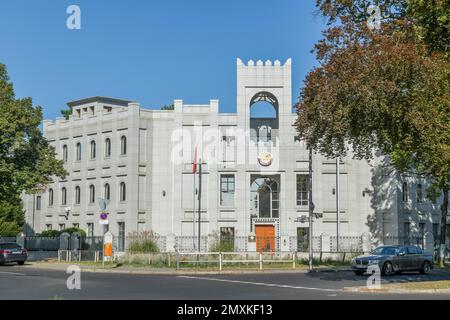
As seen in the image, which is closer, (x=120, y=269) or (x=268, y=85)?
(x=120, y=269)

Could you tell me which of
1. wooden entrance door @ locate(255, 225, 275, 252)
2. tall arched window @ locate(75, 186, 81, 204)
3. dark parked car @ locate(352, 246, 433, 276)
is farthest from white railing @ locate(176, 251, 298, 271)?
tall arched window @ locate(75, 186, 81, 204)

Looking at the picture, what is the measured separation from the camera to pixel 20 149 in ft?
151

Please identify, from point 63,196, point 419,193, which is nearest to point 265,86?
point 419,193

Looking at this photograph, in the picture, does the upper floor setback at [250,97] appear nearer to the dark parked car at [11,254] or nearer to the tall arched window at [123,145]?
the tall arched window at [123,145]

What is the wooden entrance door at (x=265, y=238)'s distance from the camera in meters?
53.6

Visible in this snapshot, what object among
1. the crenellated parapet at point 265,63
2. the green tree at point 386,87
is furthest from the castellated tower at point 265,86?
the green tree at point 386,87

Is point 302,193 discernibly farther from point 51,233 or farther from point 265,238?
point 51,233

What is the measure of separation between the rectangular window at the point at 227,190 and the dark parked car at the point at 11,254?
55.0 ft

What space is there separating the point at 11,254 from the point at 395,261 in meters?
23.8
